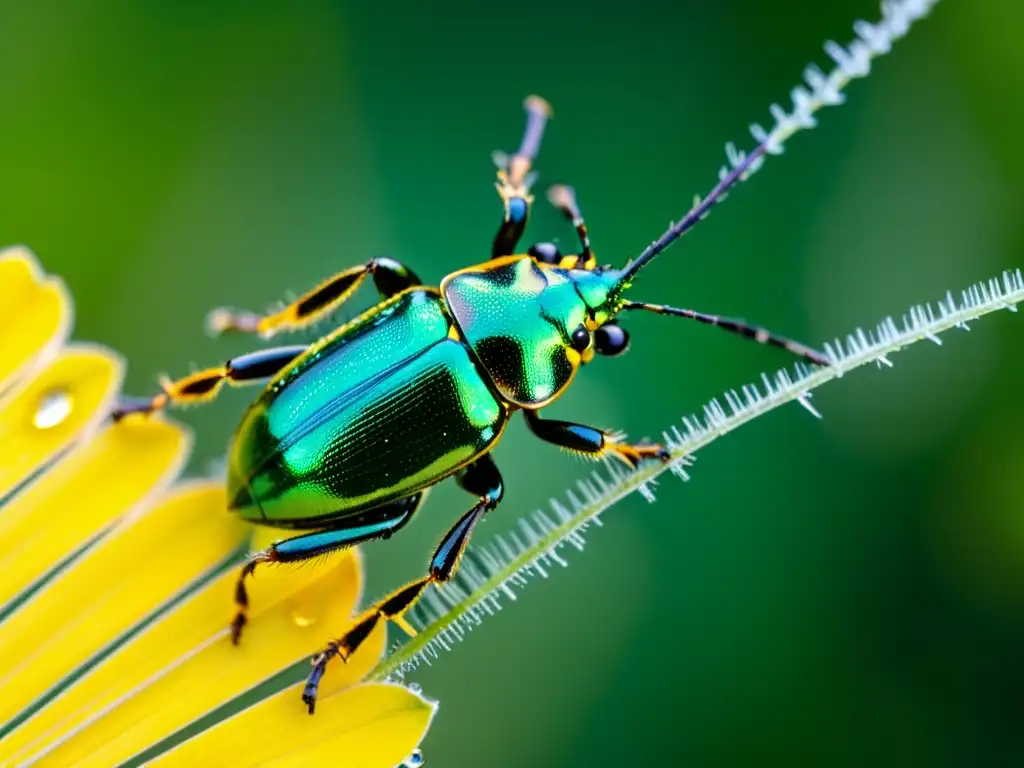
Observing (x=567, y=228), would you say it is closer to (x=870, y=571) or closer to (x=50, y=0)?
(x=870, y=571)

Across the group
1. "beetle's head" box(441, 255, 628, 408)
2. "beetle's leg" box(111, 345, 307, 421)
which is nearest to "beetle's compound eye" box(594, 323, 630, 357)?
"beetle's head" box(441, 255, 628, 408)

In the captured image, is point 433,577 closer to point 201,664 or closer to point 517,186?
point 201,664

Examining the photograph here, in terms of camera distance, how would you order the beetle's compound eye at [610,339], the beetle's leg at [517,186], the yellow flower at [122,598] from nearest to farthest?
the yellow flower at [122,598]
the beetle's compound eye at [610,339]
the beetle's leg at [517,186]

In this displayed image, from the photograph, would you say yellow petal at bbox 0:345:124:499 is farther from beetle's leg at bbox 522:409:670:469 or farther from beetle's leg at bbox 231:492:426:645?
beetle's leg at bbox 522:409:670:469

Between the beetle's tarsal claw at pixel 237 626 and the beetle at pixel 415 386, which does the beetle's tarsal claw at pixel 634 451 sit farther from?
the beetle's tarsal claw at pixel 237 626

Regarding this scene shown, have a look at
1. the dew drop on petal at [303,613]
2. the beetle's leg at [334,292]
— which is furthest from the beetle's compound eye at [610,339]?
the dew drop on petal at [303,613]

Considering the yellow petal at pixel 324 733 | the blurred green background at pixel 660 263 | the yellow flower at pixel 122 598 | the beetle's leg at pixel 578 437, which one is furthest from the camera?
the blurred green background at pixel 660 263
